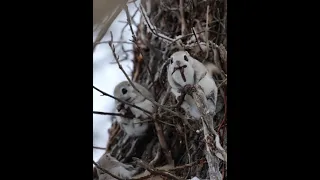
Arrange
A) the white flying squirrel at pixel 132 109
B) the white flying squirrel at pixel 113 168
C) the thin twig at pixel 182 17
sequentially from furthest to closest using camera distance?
the white flying squirrel at pixel 132 109, the thin twig at pixel 182 17, the white flying squirrel at pixel 113 168

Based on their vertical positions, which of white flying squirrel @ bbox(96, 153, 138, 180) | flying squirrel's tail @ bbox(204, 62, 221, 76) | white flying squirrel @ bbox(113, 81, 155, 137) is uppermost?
flying squirrel's tail @ bbox(204, 62, 221, 76)

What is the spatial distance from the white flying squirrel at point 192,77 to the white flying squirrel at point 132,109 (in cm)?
25

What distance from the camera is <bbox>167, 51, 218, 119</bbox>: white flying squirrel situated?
105cm

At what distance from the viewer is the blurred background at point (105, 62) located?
1.01m

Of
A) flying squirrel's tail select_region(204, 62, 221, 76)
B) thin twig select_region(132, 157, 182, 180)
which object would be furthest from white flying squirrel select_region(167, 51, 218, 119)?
thin twig select_region(132, 157, 182, 180)

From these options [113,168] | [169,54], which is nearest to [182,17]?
[169,54]

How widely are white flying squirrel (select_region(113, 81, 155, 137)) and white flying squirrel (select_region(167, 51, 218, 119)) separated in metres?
0.25

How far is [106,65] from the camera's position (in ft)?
3.89

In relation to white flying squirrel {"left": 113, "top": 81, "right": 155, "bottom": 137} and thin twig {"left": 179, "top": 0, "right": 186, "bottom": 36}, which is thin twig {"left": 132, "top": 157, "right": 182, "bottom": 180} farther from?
thin twig {"left": 179, "top": 0, "right": 186, "bottom": 36}

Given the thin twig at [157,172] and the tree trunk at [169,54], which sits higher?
the tree trunk at [169,54]

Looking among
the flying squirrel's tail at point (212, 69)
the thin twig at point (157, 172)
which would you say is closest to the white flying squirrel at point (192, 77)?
the flying squirrel's tail at point (212, 69)

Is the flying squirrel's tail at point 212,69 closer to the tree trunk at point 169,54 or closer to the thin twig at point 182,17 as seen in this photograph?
the tree trunk at point 169,54

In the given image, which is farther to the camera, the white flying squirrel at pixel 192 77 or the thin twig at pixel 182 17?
the thin twig at pixel 182 17
